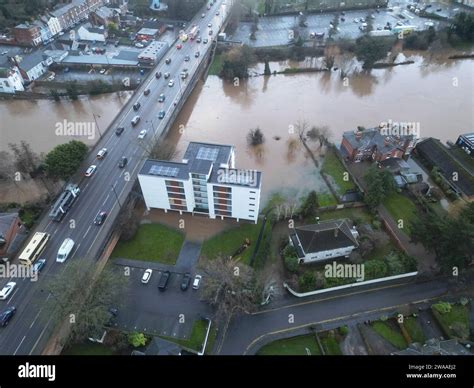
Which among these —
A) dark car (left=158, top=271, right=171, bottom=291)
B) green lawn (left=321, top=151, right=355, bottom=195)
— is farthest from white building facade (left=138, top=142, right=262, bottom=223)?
green lawn (left=321, top=151, right=355, bottom=195)

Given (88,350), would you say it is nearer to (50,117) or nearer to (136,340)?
(136,340)

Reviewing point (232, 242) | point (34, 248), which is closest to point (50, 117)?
point (34, 248)

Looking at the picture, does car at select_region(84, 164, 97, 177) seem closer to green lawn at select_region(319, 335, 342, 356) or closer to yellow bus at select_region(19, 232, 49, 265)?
yellow bus at select_region(19, 232, 49, 265)

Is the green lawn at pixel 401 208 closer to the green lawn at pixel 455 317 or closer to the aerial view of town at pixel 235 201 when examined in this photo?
the aerial view of town at pixel 235 201

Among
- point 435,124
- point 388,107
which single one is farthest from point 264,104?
point 435,124

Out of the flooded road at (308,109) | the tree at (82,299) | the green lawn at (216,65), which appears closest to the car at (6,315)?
the tree at (82,299)

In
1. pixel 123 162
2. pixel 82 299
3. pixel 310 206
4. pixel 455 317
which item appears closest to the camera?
pixel 82 299
